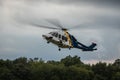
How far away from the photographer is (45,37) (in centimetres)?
16325

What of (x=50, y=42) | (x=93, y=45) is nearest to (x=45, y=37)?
(x=50, y=42)

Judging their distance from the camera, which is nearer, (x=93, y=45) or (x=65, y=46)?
(x=65, y=46)

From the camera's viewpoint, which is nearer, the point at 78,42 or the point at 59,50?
the point at 59,50

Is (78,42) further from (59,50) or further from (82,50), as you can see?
(59,50)

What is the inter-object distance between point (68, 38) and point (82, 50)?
5.60 metres

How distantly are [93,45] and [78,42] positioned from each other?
5.17 m

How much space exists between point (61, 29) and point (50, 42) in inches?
155

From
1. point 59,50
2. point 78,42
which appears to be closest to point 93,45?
point 78,42

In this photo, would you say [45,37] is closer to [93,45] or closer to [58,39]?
[58,39]

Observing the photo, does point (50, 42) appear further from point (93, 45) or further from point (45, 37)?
point (93, 45)

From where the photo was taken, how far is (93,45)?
562ft

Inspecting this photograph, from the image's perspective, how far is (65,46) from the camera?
16038 cm

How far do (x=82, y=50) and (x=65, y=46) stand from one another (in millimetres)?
7518

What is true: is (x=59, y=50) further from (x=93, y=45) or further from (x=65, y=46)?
(x=93, y=45)
